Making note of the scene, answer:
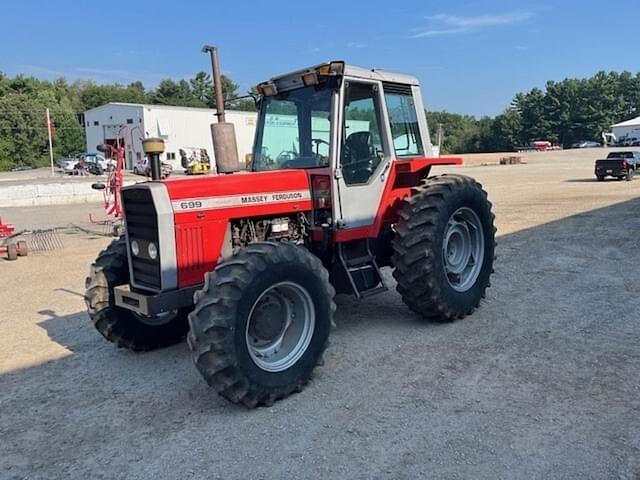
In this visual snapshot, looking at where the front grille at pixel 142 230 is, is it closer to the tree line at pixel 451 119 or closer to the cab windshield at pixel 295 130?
the cab windshield at pixel 295 130

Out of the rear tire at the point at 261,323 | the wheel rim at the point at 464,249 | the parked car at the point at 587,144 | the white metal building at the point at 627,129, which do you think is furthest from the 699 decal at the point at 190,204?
the parked car at the point at 587,144

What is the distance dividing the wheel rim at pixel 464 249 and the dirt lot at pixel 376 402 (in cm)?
48

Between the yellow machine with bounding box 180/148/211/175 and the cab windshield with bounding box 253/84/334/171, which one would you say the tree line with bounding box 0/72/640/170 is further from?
the cab windshield with bounding box 253/84/334/171

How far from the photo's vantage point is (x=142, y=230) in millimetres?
4445

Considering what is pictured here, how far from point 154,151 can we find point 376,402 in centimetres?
264

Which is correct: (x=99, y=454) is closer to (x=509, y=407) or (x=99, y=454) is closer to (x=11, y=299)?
(x=509, y=407)

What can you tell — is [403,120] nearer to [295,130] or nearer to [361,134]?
[361,134]

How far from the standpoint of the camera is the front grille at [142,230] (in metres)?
4.27

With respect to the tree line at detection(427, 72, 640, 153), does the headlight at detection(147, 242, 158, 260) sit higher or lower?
lower

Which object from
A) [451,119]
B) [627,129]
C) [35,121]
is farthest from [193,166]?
[451,119]

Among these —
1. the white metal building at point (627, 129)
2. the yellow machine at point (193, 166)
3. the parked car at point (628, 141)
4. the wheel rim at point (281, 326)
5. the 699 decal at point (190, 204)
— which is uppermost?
the white metal building at point (627, 129)

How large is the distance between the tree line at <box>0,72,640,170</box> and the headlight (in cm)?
6568

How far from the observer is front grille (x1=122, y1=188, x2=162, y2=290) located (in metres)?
4.27

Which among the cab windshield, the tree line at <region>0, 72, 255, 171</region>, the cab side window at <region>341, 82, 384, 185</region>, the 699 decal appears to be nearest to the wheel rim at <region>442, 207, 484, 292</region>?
the cab side window at <region>341, 82, 384, 185</region>
